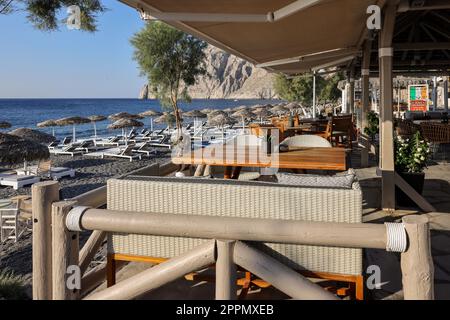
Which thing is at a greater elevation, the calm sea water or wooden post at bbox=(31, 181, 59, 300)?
the calm sea water

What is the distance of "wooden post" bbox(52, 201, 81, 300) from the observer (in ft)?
7.15

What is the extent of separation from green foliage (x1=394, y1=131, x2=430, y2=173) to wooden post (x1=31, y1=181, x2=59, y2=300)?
4227mm

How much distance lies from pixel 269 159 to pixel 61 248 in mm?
2262

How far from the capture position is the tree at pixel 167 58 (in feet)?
55.1

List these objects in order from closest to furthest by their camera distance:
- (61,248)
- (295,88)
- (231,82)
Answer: (61,248) < (295,88) < (231,82)

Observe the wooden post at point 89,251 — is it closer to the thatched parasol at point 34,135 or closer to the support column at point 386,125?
the support column at point 386,125

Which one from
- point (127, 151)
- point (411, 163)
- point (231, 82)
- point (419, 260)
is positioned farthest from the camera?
point (231, 82)

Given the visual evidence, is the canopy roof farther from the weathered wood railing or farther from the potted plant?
the weathered wood railing

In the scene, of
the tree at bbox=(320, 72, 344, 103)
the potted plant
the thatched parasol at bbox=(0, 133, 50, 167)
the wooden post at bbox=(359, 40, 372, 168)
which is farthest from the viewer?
the tree at bbox=(320, 72, 344, 103)

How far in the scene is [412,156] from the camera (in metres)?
4.94

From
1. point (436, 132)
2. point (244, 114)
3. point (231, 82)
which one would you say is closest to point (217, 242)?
point (436, 132)

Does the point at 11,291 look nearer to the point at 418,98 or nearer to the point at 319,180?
the point at 319,180

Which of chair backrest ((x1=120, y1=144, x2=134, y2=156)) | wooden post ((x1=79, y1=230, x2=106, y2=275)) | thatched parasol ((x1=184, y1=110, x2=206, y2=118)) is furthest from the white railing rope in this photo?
thatched parasol ((x1=184, y1=110, x2=206, y2=118))

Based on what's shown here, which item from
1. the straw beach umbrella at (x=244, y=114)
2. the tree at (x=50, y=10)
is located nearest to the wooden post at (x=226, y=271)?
the tree at (x=50, y=10)
